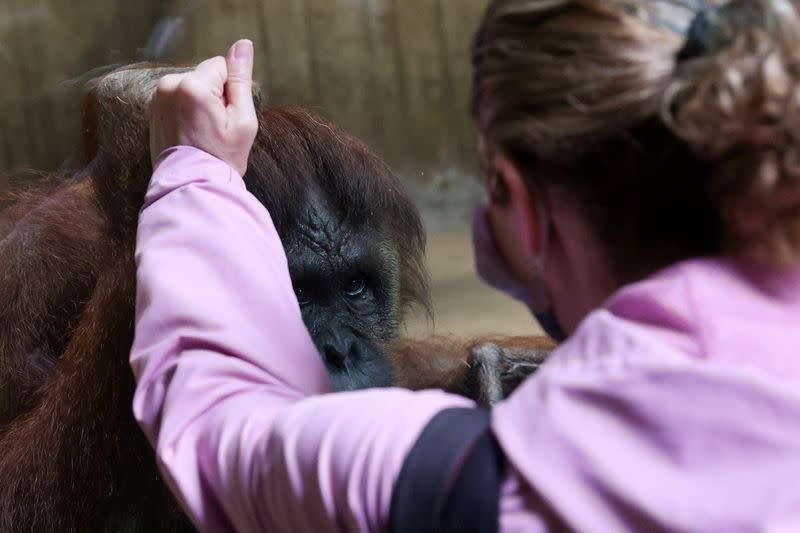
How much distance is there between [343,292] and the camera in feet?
5.24

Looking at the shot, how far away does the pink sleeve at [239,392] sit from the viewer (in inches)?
25.6

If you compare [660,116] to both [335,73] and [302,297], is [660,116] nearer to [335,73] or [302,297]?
[302,297]

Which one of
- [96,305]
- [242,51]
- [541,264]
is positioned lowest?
[96,305]

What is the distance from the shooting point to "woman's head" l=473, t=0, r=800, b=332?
578 mm

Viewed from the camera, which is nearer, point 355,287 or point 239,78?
point 239,78

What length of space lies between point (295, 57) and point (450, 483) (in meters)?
1.55

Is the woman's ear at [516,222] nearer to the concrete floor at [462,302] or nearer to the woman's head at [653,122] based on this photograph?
the woman's head at [653,122]

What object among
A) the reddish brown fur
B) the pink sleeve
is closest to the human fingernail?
the pink sleeve

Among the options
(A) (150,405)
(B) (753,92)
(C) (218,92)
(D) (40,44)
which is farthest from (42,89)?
(B) (753,92)

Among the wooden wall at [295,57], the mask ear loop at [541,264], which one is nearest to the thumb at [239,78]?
the mask ear loop at [541,264]

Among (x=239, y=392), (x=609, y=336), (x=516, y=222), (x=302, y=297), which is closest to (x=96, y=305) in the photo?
(x=302, y=297)

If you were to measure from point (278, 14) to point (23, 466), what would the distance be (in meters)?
1.04

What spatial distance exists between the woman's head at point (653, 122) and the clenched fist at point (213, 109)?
0.37 m

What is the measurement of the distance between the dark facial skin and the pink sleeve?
53 centimetres
